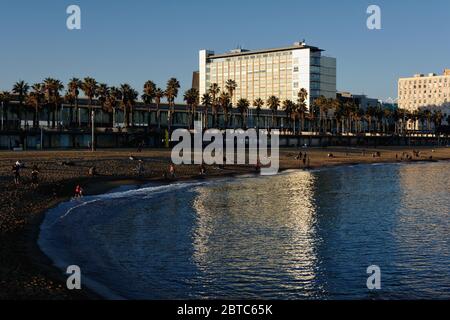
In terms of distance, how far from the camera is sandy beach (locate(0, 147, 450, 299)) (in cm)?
1884

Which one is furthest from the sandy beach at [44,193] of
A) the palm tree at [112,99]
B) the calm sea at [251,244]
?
the palm tree at [112,99]

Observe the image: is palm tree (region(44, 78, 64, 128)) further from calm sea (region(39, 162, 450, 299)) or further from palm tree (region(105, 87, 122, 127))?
calm sea (region(39, 162, 450, 299))

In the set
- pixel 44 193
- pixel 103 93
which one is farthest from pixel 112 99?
pixel 44 193

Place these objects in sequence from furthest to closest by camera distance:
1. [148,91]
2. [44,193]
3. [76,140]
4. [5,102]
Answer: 1. [148,91]
2. [5,102]
3. [76,140]
4. [44,193]

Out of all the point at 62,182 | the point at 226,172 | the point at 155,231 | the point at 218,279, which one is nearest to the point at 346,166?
the point at 226,172

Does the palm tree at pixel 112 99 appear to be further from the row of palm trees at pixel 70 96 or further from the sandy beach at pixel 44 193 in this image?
the sandy beach at pixel 44 193

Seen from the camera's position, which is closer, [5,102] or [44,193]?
[44,193]

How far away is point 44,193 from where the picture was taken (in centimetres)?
4338

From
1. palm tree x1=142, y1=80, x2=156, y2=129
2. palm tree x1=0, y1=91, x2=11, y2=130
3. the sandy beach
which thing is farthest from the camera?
palm tree x1=142, y1=80, x2=156, y2=129

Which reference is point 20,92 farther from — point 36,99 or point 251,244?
point 251,244

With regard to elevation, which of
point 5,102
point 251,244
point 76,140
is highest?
point 5,102

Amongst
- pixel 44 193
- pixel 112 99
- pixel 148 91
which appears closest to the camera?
pixel 44 193

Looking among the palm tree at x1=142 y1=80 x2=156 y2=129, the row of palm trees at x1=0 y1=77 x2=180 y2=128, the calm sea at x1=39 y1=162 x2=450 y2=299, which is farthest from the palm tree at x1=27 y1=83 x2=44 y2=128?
the calm sea at x1=39 y1=162 x2=450 y2=299

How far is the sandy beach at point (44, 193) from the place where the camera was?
18.8m
